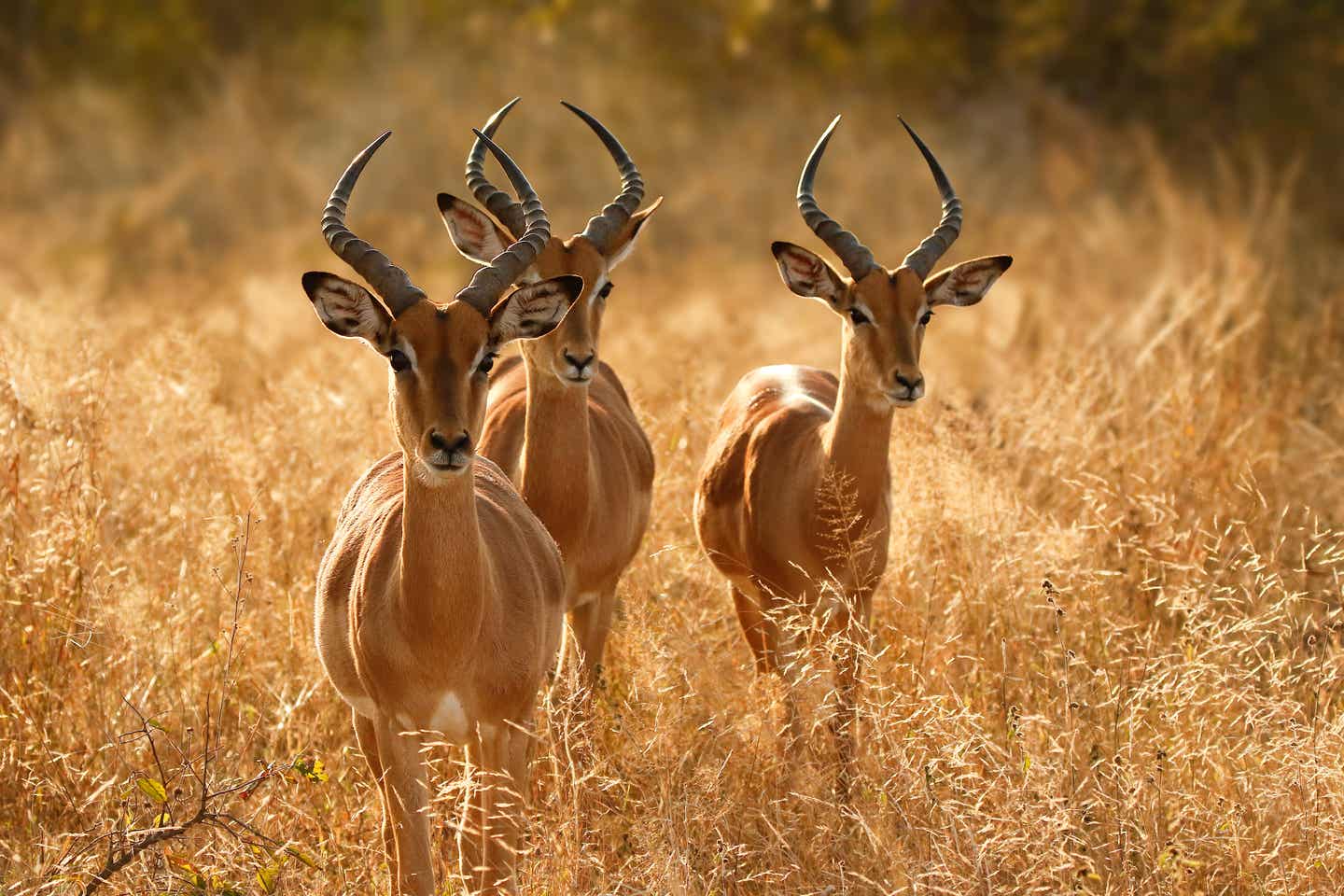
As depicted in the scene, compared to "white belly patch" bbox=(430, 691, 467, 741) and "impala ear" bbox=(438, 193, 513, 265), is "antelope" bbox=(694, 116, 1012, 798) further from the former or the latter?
"white belly patch" bbox=(430, 691, 467, 741)

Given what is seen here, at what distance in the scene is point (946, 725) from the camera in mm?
5355

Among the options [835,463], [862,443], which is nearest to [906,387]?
[862,443]

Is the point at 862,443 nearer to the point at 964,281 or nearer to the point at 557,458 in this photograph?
the point at 964,281

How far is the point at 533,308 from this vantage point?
508cm

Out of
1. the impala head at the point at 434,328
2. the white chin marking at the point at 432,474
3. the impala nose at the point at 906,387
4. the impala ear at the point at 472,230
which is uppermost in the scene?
the impala ear at the point at 472,230

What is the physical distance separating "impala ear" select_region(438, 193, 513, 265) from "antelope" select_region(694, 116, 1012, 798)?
4.24 feet

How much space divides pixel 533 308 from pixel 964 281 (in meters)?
2.33

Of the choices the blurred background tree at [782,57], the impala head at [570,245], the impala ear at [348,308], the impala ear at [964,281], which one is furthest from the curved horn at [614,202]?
the blurred background tree at [782,57]

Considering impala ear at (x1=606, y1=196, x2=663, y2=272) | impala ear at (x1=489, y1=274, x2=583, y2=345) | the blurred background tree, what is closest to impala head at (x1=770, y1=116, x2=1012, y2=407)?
impala ear at (x1=606, y1=196, x2=663, y2=272)

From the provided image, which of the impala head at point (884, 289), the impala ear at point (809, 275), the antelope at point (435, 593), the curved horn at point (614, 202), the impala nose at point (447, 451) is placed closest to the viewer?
the impala nose at point (447, 451)

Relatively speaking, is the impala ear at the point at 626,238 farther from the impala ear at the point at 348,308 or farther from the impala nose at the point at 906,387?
the impala ear at the point at 348,308

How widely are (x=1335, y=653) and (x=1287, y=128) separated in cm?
1524

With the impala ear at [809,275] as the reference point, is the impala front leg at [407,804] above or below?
below

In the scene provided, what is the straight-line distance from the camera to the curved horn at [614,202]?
6742 millimetres
